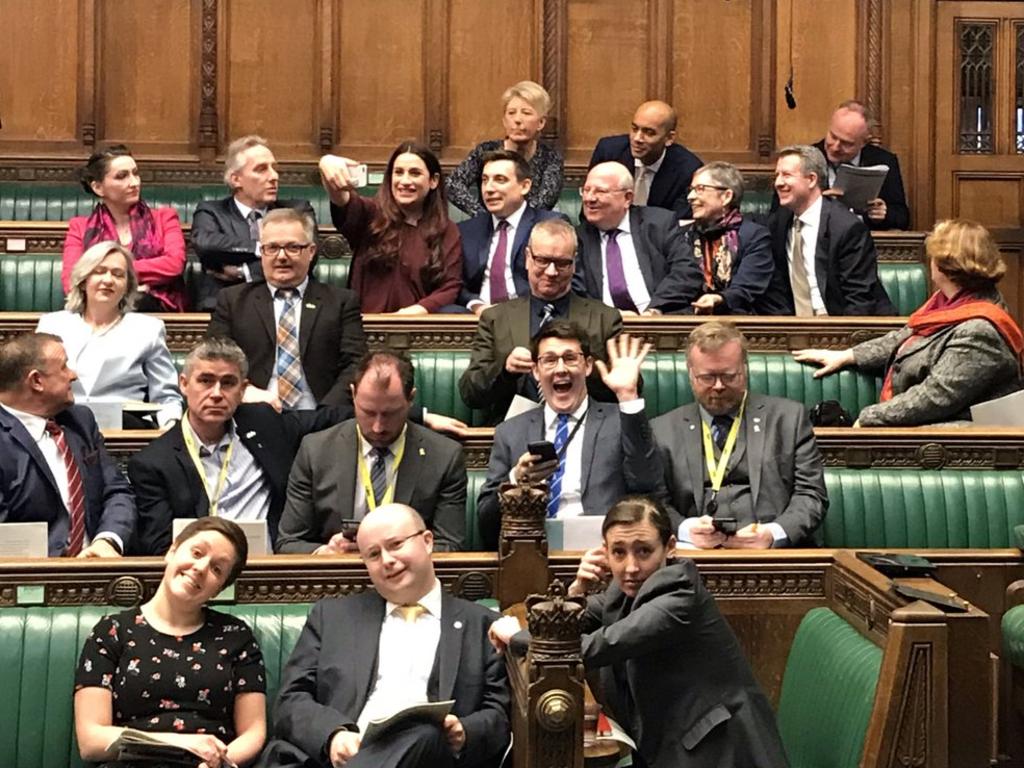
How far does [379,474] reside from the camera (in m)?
4.06

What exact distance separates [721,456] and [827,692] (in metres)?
1.01

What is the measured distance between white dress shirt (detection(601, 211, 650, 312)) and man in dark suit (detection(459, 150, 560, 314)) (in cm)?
23

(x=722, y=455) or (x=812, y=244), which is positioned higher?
(x=812, y=244)

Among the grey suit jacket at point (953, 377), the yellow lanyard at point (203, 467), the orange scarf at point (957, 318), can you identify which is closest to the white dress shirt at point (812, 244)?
the orange scarf at point (957, 318)

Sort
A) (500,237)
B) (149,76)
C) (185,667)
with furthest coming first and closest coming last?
(149,76)
(500,237)
(185,667)

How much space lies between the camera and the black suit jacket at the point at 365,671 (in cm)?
320

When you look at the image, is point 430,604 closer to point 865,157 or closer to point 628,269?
point 628,269

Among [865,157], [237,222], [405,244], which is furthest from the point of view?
[865,157]

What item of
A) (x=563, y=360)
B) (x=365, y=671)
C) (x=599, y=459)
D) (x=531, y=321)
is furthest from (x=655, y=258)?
(x=365, y=671)

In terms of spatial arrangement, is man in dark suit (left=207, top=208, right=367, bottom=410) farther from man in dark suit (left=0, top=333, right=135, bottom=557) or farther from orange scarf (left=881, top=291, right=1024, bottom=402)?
orange scarf (left=881, top=291, right=1024, bottom=402)

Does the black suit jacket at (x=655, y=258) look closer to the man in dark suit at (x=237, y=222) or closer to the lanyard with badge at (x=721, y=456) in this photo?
the man in dark suit at (x=237, y=222)

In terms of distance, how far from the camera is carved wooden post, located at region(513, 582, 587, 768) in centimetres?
285

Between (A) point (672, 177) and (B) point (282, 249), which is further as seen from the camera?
(A) point (672, 177)

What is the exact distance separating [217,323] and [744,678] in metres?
2.23
